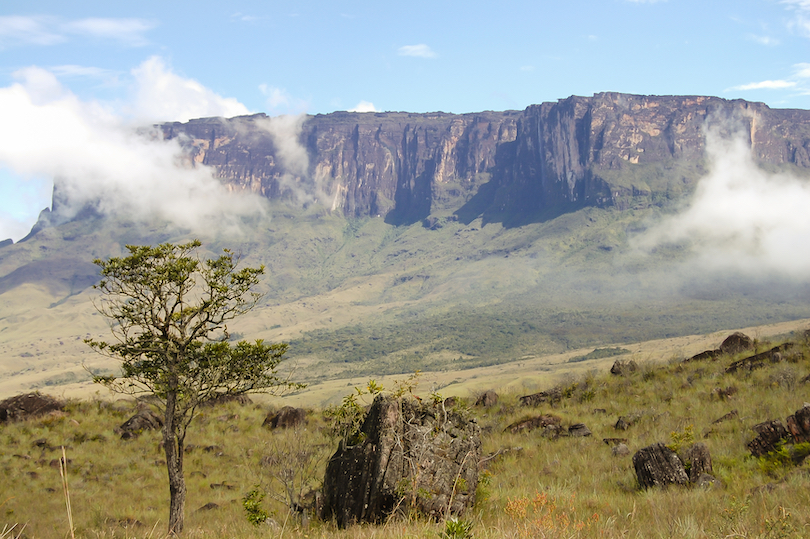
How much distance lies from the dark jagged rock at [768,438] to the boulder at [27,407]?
2449cm

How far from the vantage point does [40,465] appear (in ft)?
58.1

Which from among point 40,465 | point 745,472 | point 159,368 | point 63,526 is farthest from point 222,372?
point 745,472

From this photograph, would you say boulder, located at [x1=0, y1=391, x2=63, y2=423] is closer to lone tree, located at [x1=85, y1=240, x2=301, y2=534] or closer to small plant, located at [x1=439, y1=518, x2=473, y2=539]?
lone tree, located at [x1=85, y1=240, x2=301, y2=534]

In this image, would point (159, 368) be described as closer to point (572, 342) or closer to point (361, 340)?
point (572, 342)

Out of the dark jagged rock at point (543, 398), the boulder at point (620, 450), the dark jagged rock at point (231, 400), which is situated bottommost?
the dark jagged rock at point (231, 400)

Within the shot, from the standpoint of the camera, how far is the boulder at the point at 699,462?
10031 mm

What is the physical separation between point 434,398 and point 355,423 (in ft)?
4.63

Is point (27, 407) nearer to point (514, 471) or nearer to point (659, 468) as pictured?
point (514, 471)

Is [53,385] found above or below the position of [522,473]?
below

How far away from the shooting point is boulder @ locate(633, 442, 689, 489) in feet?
32.5

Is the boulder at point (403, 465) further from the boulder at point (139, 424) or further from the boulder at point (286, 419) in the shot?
the boulder at point (139, 424)

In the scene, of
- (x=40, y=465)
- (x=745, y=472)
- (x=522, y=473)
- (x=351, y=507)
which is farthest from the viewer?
(x=40, y=465)

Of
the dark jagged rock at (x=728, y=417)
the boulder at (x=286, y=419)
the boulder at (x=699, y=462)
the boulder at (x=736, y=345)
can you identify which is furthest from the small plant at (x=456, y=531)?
the boulder at (x=736, y=345)

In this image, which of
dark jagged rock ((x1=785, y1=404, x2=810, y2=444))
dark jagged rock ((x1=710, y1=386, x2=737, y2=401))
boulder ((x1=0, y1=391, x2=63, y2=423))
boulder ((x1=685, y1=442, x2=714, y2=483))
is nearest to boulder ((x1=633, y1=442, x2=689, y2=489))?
boulder ((x1=685, y1=442, x2=714, y2=483))
